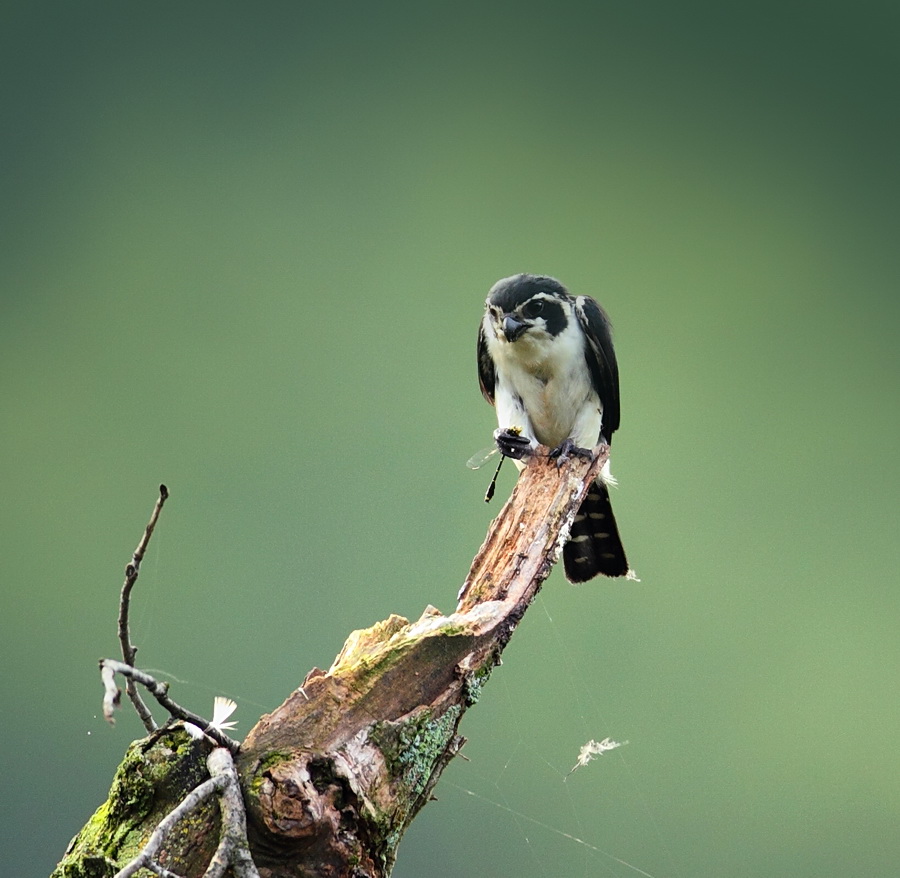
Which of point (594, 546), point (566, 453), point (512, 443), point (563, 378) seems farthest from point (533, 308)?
point (566, 453)

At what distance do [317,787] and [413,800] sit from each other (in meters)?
0.18

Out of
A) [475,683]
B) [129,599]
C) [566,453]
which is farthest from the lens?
[566,453]

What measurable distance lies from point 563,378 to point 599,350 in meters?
0.15

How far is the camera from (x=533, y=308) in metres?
3.47

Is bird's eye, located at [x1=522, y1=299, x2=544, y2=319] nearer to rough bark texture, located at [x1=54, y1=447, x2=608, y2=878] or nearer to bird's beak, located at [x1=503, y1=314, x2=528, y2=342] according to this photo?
bird's beak, located at [x1=503, y1=314, x2=528, y2=342]

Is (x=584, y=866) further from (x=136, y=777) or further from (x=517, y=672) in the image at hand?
(x=136, y=777)

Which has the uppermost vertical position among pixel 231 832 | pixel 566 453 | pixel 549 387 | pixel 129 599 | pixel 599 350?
pixel 599 350

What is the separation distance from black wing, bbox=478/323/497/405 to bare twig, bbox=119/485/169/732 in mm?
2365

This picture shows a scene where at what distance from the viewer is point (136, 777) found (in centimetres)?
160

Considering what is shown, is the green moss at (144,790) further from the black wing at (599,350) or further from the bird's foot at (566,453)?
the black wing at (599,350)

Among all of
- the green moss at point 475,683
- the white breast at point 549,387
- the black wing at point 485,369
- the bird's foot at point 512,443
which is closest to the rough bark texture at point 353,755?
the green moss at point 475,683

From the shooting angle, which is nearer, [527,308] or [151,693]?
[151,693]

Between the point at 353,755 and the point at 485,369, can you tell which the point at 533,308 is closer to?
the point at 485,369

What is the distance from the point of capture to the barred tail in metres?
3.52
